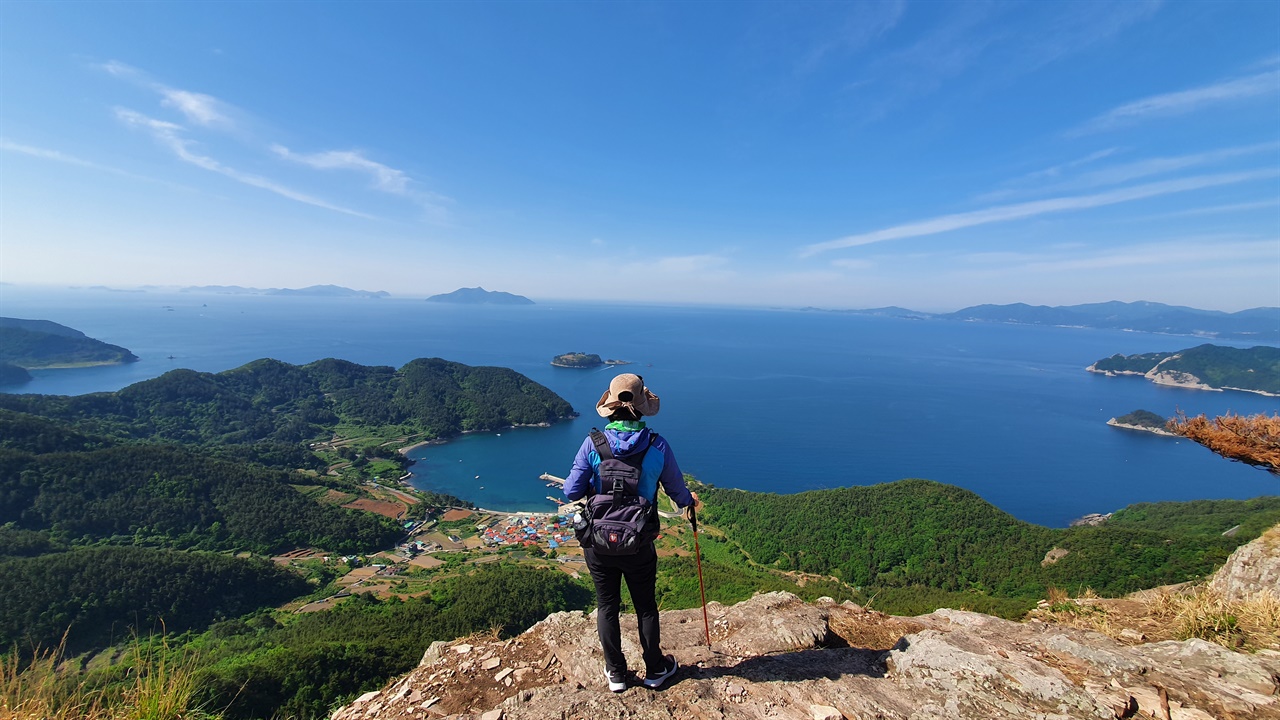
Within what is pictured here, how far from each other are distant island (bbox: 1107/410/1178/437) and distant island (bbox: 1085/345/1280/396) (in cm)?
4502

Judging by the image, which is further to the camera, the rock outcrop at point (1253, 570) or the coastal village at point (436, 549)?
the coastal village at point (436, 549)

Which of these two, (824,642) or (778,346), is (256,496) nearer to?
(824,642)

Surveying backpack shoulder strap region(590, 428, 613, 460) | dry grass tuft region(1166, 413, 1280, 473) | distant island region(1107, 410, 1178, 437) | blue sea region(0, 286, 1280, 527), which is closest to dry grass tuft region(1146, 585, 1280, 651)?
dry grass tuft region(1166, 413, 1280, 473)

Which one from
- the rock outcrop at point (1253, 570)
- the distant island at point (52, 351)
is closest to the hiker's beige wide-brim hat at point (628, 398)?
the rock outcrop at point (1253, 570)

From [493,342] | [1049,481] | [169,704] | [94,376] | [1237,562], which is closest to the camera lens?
[169,704]

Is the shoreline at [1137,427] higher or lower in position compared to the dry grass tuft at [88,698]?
lower

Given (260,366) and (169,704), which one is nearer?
(169,704)

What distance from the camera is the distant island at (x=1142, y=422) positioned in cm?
6556

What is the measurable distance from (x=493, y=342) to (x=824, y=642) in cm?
15619

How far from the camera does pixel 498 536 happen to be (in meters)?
36.6

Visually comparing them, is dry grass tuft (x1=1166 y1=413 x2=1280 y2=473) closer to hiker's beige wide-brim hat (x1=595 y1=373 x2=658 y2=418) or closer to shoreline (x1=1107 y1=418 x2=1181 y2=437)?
hiker's beige wide-brim hat (x1=595 y1=373 x2=658 y2=418)

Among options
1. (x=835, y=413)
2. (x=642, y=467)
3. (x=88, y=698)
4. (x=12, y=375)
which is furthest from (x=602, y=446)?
(x=12, y=375)

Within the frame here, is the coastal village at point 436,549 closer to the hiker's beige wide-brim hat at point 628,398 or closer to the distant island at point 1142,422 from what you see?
the hiker's beige wide-brim hat at point 628,398

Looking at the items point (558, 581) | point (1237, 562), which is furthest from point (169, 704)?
point (558, 581)
